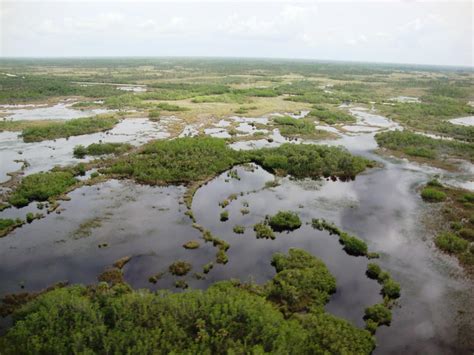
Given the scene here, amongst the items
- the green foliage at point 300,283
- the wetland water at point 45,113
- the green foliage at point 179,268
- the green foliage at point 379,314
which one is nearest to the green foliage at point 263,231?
the green foliage at point 300,283

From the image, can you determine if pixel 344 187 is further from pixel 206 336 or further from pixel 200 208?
pixel 206 336

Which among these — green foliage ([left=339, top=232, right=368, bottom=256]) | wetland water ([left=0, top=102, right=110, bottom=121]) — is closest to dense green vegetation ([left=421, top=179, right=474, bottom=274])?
green foliage ([left=339, top=232, right=368, bottom=256])

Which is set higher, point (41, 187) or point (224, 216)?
point (41, 187)

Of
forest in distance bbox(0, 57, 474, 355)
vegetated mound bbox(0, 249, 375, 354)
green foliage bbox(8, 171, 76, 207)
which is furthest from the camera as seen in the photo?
green foliage bbox(8, 171, 76, 207)

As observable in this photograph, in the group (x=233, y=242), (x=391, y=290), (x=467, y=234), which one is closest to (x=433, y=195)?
(x=467, y=234)

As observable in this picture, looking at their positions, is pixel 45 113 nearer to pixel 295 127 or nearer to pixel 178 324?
pixel 295 127

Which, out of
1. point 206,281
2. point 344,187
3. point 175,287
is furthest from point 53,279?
point 344,187

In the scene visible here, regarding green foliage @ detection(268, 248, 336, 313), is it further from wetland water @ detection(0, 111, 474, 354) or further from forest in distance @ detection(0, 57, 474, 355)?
wetland water @ detection(0, 111, 474, 354)
